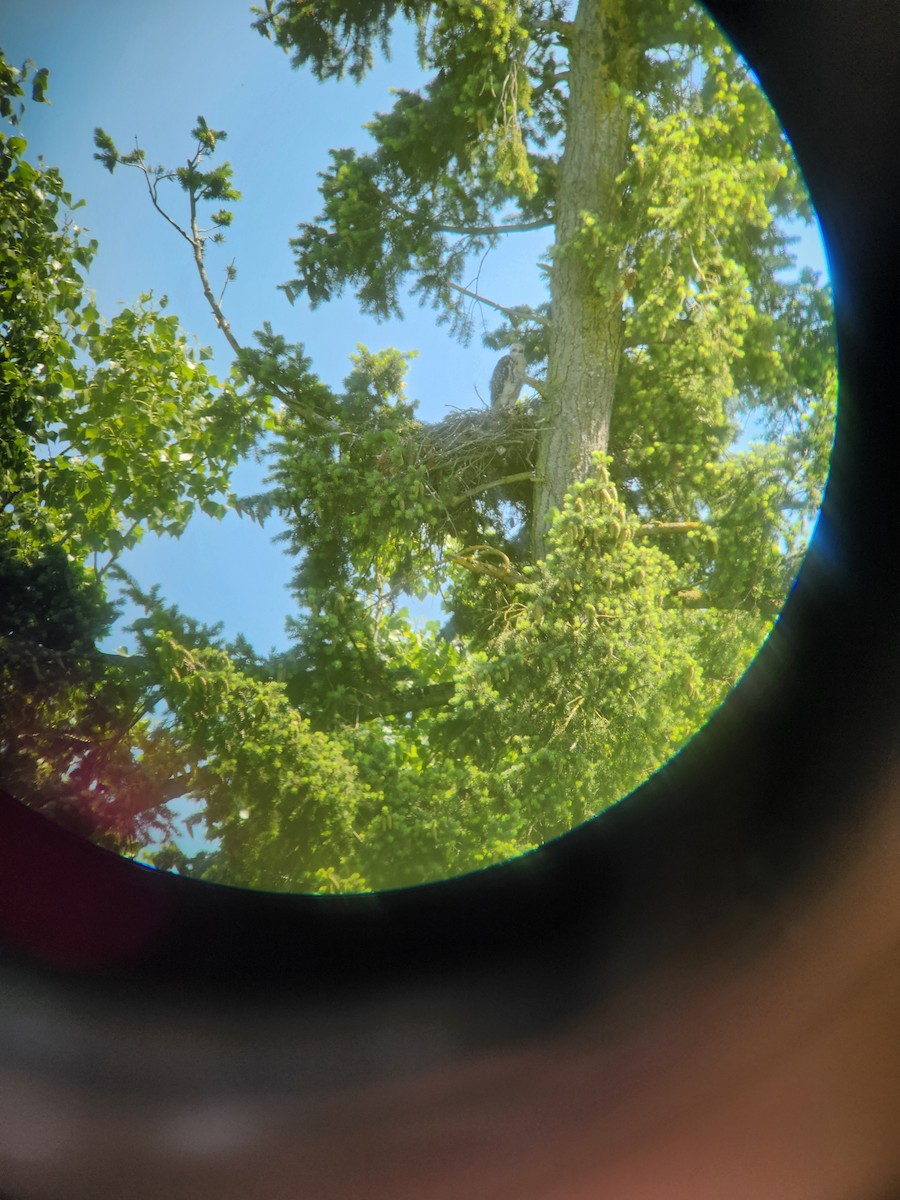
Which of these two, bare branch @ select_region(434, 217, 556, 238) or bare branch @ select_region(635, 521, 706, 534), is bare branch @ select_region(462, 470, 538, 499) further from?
bare branch @ select_region(434, 217, 556, 238)

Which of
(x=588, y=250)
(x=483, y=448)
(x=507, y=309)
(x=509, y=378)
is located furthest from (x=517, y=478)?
(x=588, y=250)

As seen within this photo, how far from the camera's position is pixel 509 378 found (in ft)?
5.58

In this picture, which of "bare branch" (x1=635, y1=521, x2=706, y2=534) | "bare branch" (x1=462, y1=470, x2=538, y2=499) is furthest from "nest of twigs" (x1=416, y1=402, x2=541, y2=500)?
"bare branch" (x1=635, y1=521, x2=706, y2=534)

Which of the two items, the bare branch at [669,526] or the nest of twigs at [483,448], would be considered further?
the bare branch at [669,526]

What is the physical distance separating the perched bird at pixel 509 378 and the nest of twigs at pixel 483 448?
0.08 ft

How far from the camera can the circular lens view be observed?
5.33 ft

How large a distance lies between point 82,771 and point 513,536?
1.09 m

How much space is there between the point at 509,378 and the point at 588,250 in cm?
33

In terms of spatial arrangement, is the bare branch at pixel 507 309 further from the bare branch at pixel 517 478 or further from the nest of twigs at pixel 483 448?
the bare branch at pixel 517 478

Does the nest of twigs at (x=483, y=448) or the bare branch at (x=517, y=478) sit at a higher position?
the nest of twigs at (x=483, y=448)

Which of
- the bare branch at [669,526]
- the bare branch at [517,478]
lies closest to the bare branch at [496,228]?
the bare branch at [517,478]

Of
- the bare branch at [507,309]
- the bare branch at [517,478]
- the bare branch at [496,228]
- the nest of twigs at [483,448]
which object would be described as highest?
the bare branch at [496,228]

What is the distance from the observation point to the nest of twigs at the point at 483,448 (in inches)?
67.9

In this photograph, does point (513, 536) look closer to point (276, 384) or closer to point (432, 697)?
point (432, 697)
